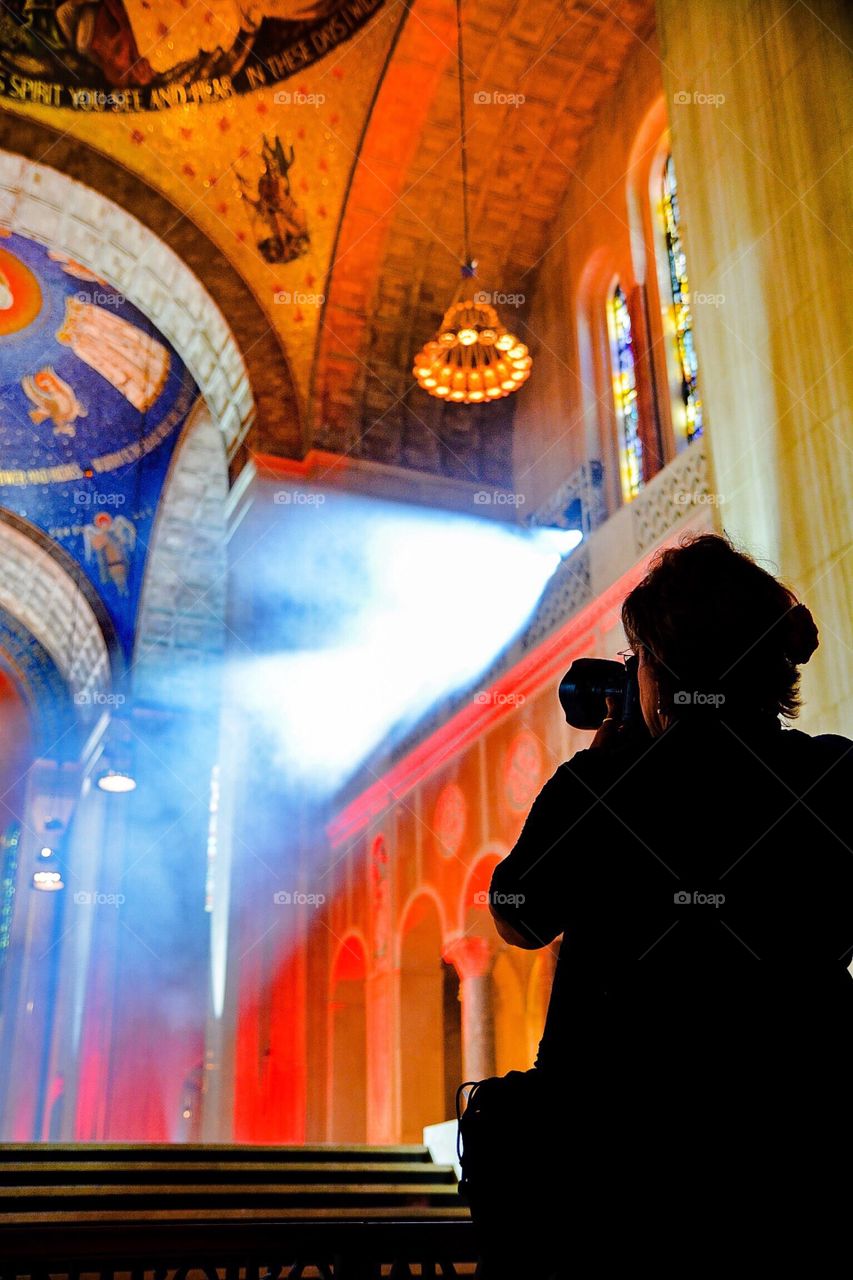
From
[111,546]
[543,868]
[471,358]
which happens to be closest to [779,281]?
[543,868]

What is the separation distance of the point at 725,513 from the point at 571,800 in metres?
2.99

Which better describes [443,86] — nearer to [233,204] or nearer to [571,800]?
[233,204]

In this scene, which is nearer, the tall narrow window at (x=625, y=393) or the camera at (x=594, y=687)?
the camera at (x=594, y=687)

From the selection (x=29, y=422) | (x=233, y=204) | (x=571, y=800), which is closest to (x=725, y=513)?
(x=571, y=800)

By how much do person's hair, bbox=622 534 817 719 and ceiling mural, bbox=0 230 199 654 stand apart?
43.1 ft

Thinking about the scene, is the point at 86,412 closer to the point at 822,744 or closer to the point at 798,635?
the point at 798,635

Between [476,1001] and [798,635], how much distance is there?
8.93m

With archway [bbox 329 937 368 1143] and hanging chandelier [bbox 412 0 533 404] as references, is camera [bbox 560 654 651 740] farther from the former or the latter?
archway [bbox 329 937 368 1143]

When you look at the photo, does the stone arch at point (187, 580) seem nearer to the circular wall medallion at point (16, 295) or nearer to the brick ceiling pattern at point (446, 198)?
the circular wall medallion at point (16, 295)

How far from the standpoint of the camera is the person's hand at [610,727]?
1445mm

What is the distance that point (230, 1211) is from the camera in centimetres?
559

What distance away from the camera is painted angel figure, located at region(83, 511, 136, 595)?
1705 cm

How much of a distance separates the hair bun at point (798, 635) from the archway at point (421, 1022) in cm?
971

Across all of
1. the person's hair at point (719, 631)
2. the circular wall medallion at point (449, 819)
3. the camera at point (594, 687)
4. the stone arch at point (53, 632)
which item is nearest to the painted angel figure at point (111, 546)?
the stone arch at point (53, 632)
